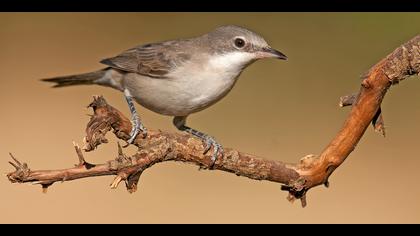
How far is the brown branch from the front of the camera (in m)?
2.94

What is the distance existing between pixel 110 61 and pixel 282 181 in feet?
5.34

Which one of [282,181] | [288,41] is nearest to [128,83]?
[282,181]

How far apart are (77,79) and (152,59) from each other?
25.0 inches

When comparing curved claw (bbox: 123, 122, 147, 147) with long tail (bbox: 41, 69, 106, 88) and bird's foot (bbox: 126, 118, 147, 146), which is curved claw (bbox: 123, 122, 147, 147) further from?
long tail (bbox: 41, 69, 106, 88)

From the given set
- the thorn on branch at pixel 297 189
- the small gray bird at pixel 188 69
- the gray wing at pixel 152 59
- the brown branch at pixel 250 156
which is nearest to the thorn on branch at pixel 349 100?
the brown branch at pixel 250 156

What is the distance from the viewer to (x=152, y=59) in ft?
14.2

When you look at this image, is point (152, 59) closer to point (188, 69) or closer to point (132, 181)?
point (188, 69)

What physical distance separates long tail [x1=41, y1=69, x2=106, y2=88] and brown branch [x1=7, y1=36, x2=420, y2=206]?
4.63 feet

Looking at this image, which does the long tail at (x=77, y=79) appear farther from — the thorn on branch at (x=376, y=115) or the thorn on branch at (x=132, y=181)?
the thorn on branch at (x=376, y=115)

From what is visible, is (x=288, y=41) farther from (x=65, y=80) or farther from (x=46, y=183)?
(x=46, y=183)

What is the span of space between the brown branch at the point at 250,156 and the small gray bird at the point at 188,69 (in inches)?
21.6

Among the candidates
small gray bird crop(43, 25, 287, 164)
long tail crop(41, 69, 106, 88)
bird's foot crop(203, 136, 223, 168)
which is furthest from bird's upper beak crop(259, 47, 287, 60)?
long tail crop(41, 69, 106, 88)

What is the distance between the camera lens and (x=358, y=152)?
5863 mm

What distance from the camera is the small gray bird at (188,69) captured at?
13.1 ft
